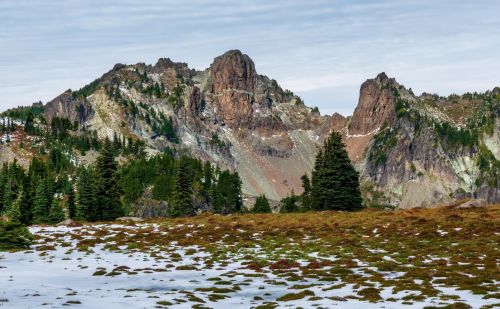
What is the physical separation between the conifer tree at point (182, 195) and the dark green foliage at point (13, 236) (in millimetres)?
61300

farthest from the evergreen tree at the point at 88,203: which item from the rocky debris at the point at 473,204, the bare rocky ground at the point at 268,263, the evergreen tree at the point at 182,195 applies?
the rocky debris at the point at 473,204

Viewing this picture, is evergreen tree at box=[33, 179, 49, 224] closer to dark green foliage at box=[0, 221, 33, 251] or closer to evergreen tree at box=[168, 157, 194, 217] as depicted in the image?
evergreen tree at box=[168, 157, 194, 217]

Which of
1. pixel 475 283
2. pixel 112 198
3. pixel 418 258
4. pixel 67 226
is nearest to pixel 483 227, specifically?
pixel 418 258

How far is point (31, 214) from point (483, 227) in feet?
321

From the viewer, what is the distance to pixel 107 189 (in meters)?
96.1

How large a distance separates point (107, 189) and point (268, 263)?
59.6 meters

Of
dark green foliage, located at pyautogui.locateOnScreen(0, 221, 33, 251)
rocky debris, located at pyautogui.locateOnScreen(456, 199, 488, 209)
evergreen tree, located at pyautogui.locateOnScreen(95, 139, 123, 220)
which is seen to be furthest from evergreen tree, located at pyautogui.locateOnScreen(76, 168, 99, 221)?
rocky debris, located at pyautogui.locateOnScreen(456, 199, 488, 209)

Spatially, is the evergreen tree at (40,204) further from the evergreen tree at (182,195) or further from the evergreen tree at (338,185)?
the evergreen tree at (338,185)

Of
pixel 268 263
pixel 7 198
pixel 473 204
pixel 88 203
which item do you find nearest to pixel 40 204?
pixel 7 198

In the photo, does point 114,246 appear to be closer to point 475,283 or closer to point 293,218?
point 293,218

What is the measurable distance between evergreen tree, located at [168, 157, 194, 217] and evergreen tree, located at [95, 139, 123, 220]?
607 inches

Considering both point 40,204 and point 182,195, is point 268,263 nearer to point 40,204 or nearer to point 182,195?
point 182,195

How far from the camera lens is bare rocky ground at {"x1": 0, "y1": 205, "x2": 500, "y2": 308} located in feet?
97.9

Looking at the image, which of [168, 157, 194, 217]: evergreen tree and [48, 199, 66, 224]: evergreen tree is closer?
[168, 157, 194, 217]: evergreen tree
